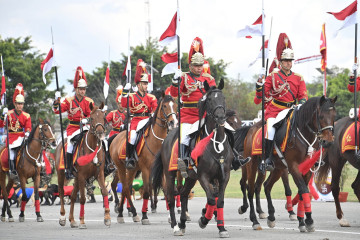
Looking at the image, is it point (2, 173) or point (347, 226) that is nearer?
point (347, 226)

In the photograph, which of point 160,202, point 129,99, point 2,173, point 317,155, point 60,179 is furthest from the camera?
point 160,202

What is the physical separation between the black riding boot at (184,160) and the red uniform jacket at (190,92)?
0.82 metres

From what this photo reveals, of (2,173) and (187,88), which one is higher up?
(187,88)

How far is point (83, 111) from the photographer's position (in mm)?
16734

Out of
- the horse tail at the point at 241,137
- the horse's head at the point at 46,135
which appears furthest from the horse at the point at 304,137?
the horse's head at the point at 46,135

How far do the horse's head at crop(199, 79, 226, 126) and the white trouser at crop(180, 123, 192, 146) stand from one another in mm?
812

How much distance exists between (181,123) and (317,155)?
259cm

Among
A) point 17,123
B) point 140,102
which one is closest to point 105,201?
point 140,102

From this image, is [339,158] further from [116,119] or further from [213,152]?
[116,119]

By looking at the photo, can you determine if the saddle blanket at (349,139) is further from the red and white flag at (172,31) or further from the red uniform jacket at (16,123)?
the red uniform jacket at (16,123)

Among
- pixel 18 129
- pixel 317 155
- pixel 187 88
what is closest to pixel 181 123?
pixel 187 88

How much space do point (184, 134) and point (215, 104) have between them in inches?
51.7

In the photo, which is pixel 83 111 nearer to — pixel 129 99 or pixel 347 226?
pixel 129 99

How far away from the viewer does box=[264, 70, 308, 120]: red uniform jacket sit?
14.2 m
